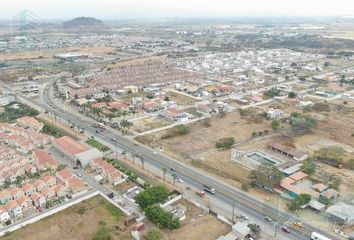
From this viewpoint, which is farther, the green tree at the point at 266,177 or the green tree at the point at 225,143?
the green tree at the point at 225,143

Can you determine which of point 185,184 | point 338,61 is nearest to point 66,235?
point 185,184

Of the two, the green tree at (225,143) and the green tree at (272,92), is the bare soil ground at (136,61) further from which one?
→ the green tree at (225,143)

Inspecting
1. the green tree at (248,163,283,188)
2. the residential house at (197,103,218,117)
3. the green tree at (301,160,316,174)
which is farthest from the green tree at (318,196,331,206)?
the residential house at (197,103,218,117)

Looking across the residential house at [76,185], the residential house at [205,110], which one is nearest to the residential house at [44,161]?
the residential house at [76,185]

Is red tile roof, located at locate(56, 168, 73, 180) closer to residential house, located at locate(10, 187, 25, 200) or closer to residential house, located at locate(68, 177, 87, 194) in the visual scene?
residential house, located at locate(68, 177, 87, 194)

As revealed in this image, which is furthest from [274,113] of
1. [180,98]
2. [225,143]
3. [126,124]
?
[126,124]

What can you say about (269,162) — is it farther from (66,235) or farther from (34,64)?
(34,64)
